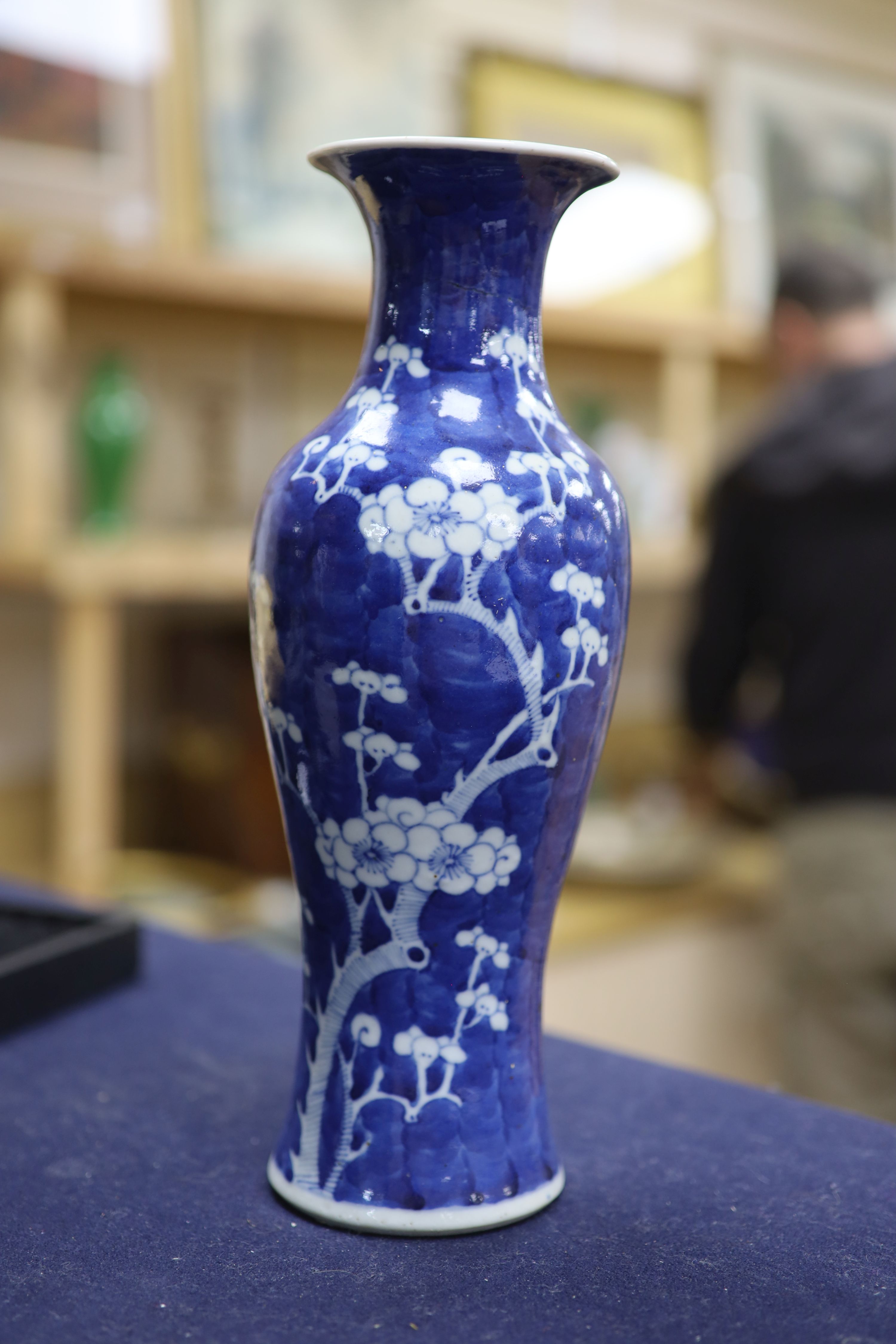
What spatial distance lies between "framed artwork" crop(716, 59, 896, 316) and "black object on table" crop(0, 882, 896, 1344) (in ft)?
7.47

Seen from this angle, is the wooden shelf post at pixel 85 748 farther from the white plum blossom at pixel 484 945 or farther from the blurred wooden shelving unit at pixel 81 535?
the white plum blossom at pixel 484 945

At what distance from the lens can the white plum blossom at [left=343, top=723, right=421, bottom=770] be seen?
1.98 ft

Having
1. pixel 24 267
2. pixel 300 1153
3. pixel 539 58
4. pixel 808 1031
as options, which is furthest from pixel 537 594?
pixel 539 58

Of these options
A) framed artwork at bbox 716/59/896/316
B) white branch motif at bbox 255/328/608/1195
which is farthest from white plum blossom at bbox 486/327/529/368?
framed artwork at bbox 716/59/896/316

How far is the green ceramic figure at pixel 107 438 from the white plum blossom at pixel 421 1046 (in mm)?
1447

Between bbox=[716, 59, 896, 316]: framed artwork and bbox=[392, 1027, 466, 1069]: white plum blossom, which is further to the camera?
bbox=[716, 59, 896, 316]: framed artwork

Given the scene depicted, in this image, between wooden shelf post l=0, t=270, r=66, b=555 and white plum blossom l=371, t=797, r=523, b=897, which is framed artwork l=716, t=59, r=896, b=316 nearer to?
wooden shelf post l=0, t=270, r=66, b=555

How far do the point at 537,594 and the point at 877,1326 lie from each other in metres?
0.31

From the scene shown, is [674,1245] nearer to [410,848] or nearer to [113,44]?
[410,848]

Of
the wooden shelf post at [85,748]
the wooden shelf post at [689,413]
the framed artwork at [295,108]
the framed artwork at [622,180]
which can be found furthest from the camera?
the wooden shelf post at [689,413]

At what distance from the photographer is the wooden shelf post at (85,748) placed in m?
1.81

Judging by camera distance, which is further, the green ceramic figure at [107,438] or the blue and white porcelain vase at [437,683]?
the green ceramic figure at [107,438]

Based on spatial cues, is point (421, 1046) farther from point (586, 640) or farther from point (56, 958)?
point (56, 958)

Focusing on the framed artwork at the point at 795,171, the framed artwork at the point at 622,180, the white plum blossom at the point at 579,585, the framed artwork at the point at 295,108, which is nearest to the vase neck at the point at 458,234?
the white plum blossom at the point at 579,585
